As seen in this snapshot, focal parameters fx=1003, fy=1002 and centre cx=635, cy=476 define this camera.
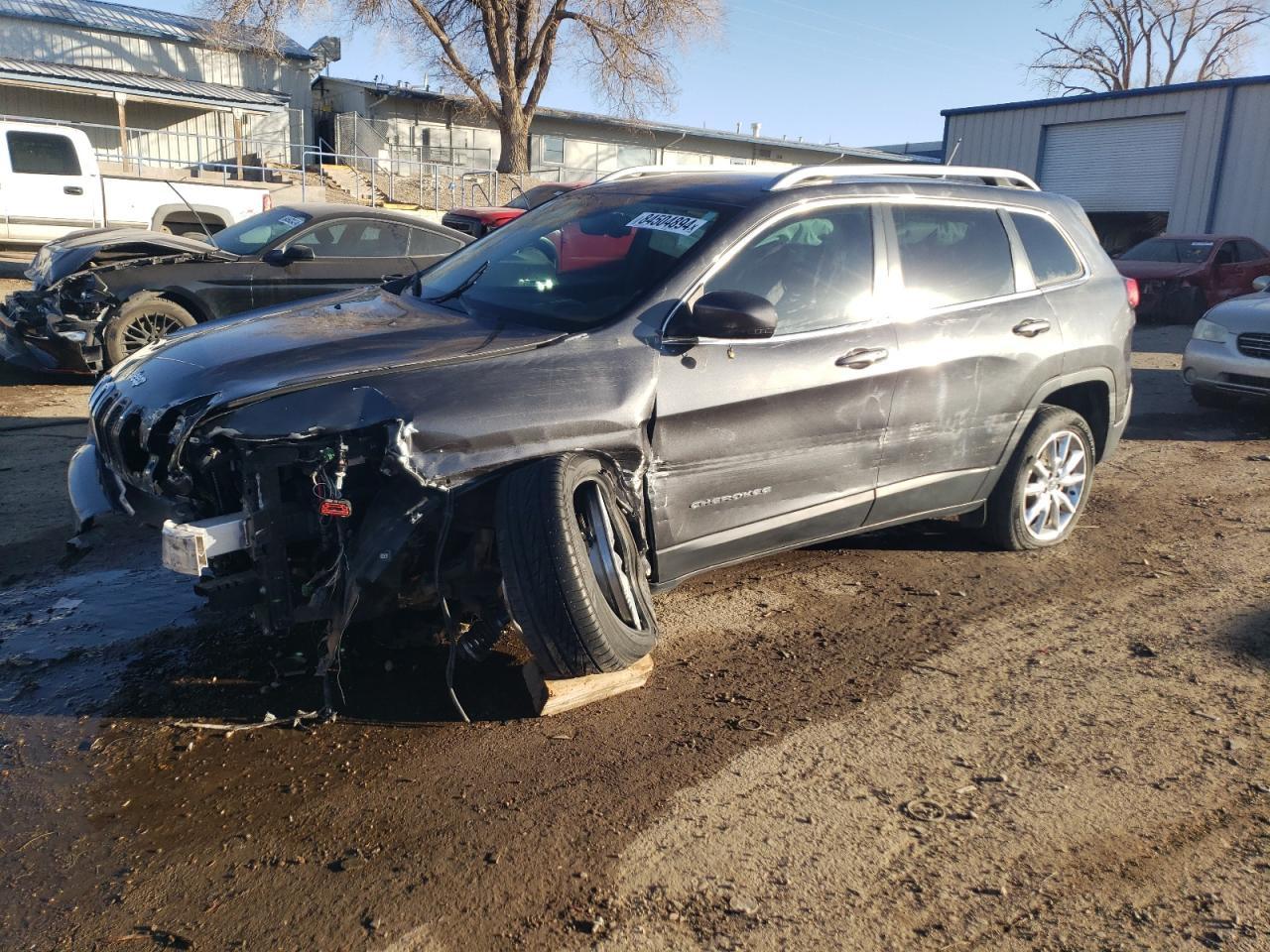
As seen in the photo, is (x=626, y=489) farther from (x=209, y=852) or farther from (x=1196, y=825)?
(x=1196, y=825)

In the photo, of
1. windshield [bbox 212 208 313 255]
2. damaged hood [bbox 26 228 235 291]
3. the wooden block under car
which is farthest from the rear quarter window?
the wooden block under car

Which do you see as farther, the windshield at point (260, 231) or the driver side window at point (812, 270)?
the windshield at point (260, 231)

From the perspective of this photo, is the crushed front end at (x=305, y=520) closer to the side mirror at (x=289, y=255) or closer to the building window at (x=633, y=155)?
the side mirror at (x=289, y=255)

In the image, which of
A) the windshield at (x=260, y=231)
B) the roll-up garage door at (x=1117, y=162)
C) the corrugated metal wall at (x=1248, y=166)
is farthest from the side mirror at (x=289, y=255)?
the corrugated metal wall at (x=1248, y=166)

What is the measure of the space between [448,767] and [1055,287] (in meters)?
3.99

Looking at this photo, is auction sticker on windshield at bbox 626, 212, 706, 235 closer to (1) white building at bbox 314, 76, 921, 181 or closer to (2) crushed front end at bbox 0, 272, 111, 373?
(2) crushed front end at bbox 0, 272, 111, 373

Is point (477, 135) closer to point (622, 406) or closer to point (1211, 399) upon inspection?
point (1211, 399)

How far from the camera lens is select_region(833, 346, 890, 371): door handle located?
14.2 ft

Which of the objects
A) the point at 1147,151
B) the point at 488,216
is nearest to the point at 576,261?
the point at 488,216

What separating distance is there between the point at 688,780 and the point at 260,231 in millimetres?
8078

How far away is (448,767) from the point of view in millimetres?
3283

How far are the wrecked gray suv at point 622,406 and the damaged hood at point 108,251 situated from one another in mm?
5022

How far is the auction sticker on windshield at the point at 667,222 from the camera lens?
13.9ft

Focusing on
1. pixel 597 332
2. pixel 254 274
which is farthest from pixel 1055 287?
pixel 254 274
